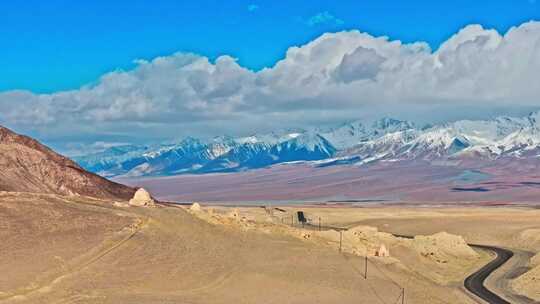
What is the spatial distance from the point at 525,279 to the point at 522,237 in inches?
2477

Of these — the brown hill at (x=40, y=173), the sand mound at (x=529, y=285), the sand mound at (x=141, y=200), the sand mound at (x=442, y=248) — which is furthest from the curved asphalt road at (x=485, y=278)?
the brown hill at (x=40, y=173)

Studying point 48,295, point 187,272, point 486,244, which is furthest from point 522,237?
point 48,295

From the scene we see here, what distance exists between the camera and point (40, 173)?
116 meters

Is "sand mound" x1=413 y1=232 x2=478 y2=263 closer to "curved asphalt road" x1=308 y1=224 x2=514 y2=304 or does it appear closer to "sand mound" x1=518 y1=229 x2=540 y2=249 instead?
"curved asphalt road" x1=308 y1=224 x2=514 y2=304

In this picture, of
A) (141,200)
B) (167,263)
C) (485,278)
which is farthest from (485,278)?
(167,263)

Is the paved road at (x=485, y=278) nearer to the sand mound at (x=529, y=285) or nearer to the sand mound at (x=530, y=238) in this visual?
the sand mound at (x=529, y=285)

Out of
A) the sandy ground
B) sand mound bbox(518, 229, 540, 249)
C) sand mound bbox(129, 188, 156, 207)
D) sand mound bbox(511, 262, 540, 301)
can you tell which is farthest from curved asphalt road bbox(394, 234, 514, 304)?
sand mound bbox(129, 188, 156, 207)

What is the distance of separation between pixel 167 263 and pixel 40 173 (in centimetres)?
5666

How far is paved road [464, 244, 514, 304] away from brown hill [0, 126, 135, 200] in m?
60.8

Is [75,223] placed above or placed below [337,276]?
above

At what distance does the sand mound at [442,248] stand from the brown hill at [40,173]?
53.9 metres

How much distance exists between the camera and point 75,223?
240 ft

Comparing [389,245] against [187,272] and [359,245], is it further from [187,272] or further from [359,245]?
[187,272]

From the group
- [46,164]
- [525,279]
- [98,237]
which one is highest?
[46,164]
